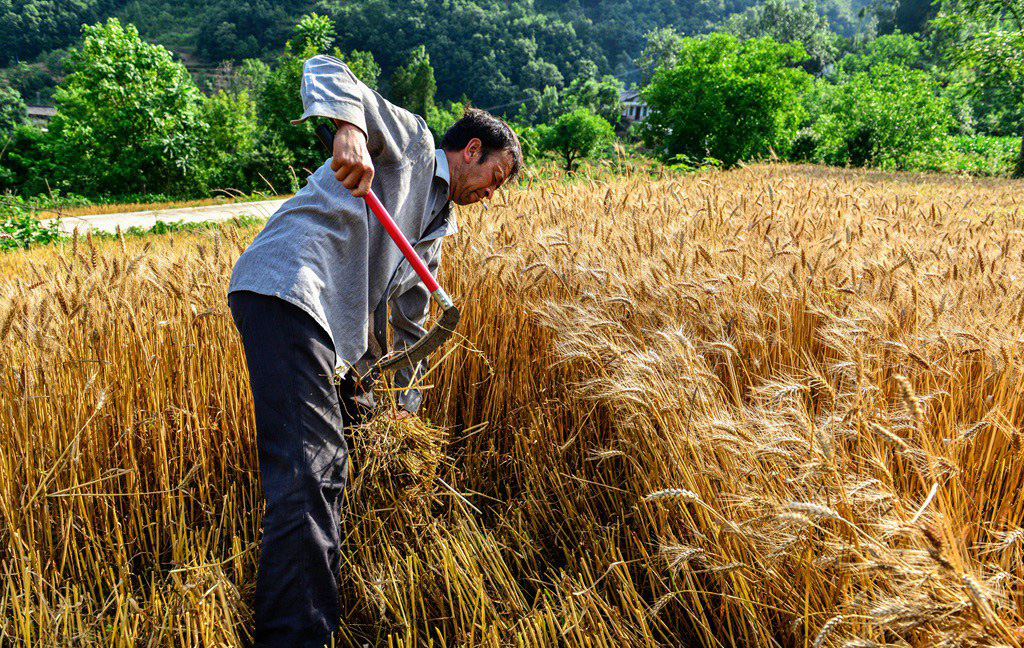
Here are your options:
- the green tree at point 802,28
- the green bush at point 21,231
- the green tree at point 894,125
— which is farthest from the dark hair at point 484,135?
the green tree at point 802,28

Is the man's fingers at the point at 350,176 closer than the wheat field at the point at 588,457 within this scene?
No

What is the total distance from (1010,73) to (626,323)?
62.2 ft

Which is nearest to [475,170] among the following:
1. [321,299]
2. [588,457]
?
[321,299]

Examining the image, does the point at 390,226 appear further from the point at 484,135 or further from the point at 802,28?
the point at 802,28

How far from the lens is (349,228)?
1.75 meters

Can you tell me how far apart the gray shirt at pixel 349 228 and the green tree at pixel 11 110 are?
162 ft

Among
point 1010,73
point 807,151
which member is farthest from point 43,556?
point 807,151

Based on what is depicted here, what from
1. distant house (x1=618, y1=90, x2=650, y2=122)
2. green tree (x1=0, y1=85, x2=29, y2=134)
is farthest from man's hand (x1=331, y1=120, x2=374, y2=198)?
distant house (x1=618, y1=90, x2=650, y2=122)

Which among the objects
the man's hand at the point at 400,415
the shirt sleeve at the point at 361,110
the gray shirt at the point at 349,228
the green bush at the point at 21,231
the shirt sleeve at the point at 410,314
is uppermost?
the shirt sleeve at the point at 361,110

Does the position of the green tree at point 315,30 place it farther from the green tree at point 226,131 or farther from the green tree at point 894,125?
the green tree at point 894,125

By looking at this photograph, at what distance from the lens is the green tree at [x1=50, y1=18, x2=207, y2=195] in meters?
21.9

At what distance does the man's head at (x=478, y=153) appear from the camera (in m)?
2.01

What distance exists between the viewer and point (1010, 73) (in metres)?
15.4

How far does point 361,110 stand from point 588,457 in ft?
4.36
